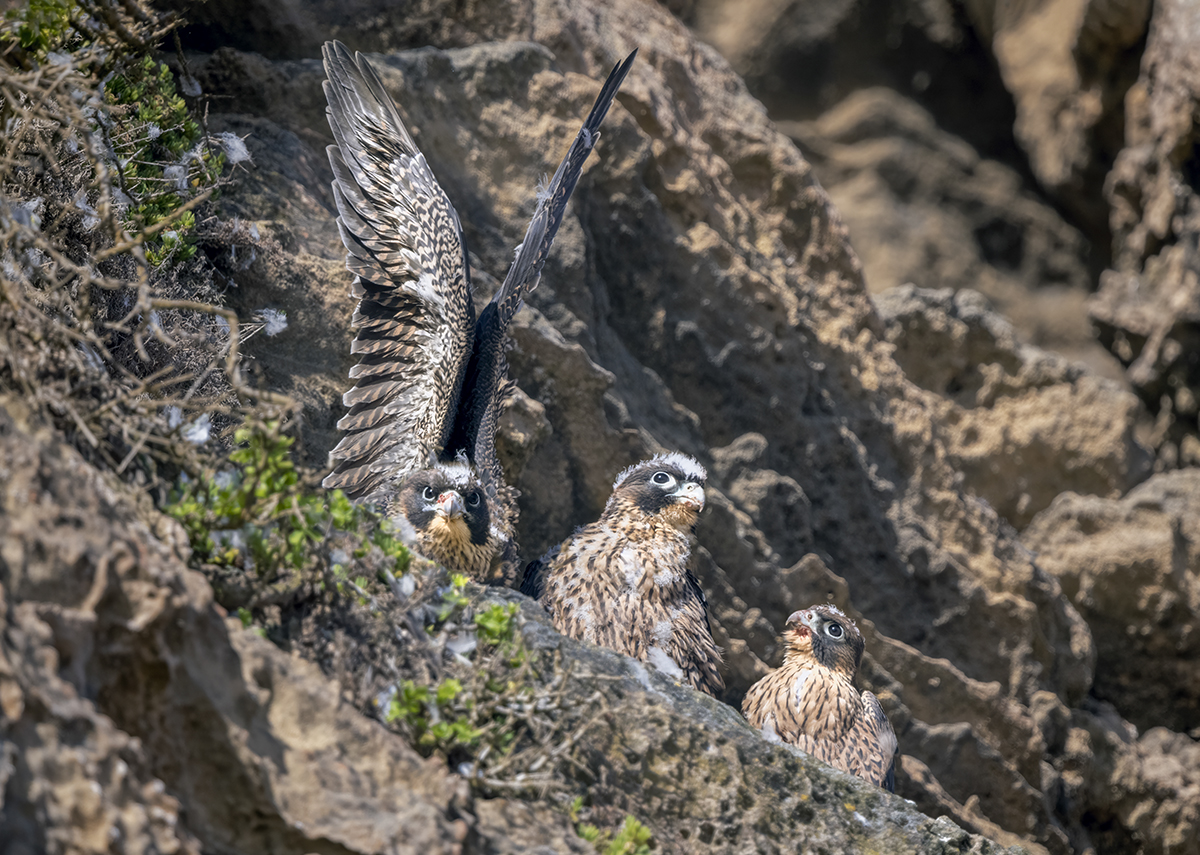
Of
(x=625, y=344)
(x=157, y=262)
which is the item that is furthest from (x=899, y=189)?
(x=157, y=262)

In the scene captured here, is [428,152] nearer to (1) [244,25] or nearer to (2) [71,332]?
(1) [244,25]

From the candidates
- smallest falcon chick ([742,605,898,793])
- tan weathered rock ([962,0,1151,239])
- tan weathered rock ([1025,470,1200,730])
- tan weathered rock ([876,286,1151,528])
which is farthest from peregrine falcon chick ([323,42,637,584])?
tan weathered rock ([962,0,1151,239])

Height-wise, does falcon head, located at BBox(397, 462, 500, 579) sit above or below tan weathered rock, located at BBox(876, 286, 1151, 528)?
below

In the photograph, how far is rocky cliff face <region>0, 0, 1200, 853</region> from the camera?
→ 2.93m

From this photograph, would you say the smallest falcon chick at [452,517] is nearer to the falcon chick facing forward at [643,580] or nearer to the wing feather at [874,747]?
the falcon chick facing forward at [643,580]

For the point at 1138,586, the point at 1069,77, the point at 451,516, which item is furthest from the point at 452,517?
the point at 1069,77

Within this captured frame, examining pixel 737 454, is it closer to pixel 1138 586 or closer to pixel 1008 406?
pixel 1008 406

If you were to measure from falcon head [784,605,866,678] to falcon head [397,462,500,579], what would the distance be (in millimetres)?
1341

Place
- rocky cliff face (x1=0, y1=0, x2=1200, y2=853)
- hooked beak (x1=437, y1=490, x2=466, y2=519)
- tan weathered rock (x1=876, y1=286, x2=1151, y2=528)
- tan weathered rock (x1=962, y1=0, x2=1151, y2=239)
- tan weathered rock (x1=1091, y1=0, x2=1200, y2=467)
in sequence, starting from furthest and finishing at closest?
tan weathered rock (x1=962, y1=0, x2=1151, y2=239)
tan weathered rock (x1=1091, y1=0, x2=1200, y2=467)
tan weathered rock (x1=876, y1=286, x2=1151, y2=528)
hooked beak (x1=437, y1=490, x2=466, y2=519)
rocky cliff face (x1=0, y1=0, x2=1200, y2=853)

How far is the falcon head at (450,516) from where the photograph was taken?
3717 mm

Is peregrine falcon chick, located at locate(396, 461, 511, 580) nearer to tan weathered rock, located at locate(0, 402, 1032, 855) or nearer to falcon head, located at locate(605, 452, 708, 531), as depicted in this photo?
falcon head, located at locate(605, 452, 708, 531)

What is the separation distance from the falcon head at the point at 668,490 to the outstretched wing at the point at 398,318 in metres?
0.75

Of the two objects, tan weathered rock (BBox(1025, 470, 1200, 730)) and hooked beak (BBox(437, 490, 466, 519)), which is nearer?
hooked beak (BBox(437, 490, 466, 519))

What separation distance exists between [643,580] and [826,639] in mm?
859
